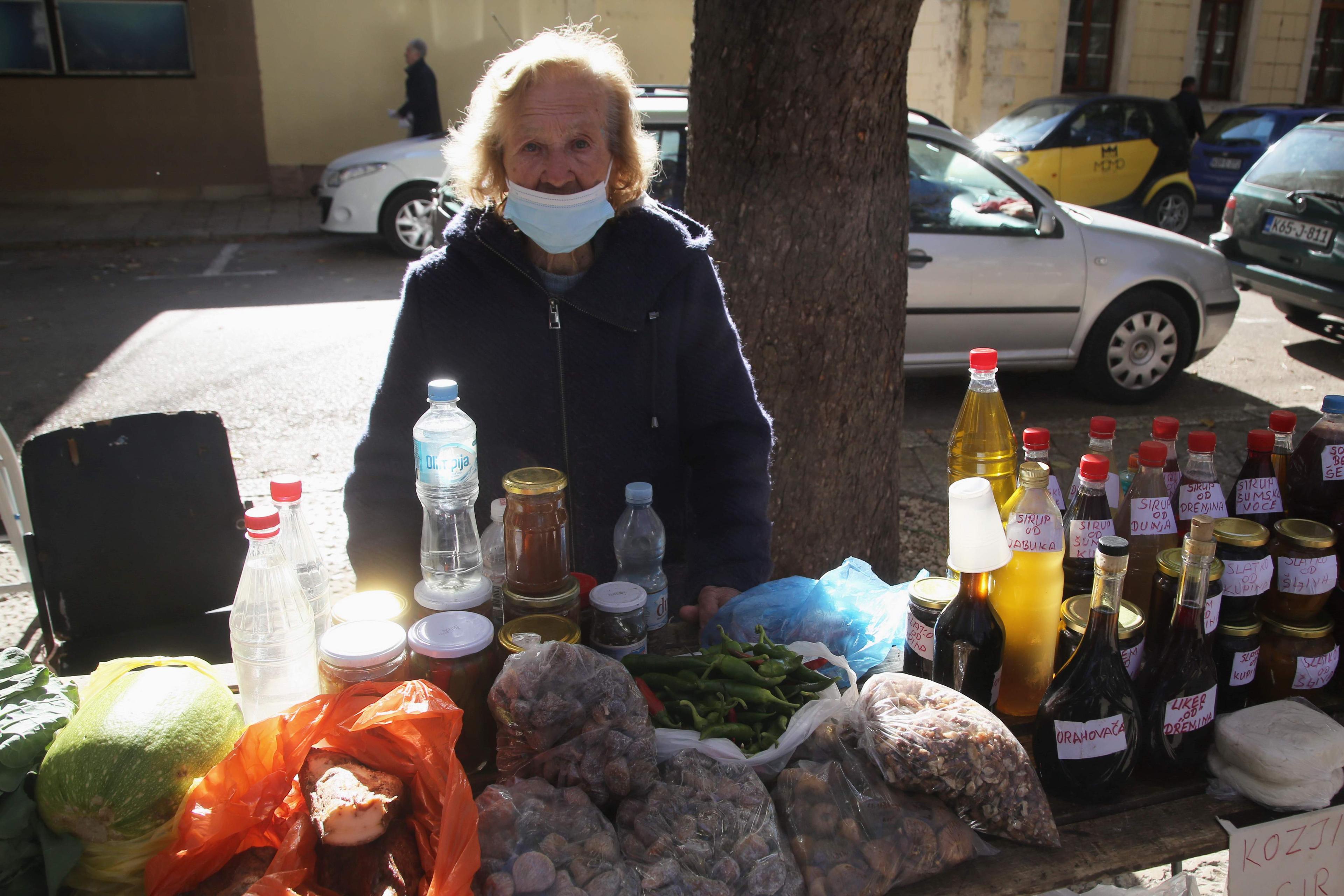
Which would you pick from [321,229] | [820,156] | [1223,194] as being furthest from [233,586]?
[1223,194]

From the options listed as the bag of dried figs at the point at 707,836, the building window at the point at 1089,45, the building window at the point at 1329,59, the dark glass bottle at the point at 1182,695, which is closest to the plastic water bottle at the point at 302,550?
the bag of dried figs at the point at 707,836

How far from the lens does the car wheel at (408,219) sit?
1102 cm

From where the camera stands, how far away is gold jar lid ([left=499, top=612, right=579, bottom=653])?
1.56 m

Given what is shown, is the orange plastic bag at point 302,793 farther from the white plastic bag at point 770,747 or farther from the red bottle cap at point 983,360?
the red bottle cap at point 983,360

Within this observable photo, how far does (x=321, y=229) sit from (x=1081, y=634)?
11216mm

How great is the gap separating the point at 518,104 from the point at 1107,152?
1223cm

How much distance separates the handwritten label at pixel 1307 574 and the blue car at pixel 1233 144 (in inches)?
555

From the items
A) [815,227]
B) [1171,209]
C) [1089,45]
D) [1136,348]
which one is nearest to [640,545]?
[815,227]

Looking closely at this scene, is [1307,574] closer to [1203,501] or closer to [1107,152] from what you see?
[1203,501]

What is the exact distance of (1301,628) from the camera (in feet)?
6.13

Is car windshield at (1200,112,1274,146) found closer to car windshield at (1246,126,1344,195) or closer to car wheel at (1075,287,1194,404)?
car windshield at (1246,126,1344,195)

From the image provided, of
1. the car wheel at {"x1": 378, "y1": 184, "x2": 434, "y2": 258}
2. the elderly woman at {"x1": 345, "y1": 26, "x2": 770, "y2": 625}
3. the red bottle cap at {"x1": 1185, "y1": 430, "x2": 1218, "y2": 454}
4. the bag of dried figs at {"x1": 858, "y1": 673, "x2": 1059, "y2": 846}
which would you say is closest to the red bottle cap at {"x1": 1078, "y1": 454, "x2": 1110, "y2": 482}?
the red bottle cap at {"x1": 1185, "y1": 430, "x2": 1218, "y2": 454}

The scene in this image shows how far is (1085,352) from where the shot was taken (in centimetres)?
691

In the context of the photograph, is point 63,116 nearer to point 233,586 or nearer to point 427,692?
point 233,586
